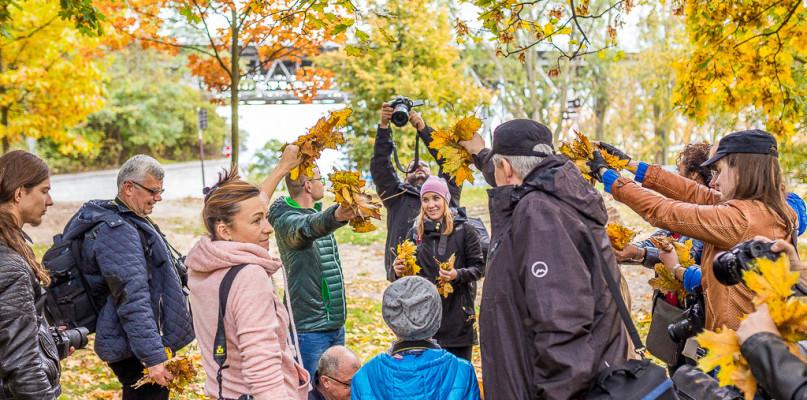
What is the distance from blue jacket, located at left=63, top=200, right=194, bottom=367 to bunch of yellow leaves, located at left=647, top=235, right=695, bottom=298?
2.90 meters

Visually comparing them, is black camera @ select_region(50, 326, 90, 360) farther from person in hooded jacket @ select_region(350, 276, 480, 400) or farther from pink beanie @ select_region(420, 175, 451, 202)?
pink beanie @ select_region(420, 175, 451, 202)

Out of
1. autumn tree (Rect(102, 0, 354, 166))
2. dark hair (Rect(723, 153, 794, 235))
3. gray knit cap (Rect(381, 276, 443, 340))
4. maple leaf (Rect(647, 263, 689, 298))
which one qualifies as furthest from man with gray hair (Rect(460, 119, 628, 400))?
autumn tree (Rect(102, 0, 354, 166))

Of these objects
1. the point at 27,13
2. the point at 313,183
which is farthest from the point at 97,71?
the point at 313,183

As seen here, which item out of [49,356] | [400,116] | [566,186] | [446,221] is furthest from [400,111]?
[49,356]

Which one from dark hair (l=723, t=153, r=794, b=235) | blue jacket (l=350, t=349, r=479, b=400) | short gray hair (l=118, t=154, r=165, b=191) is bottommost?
blue jacket (l=350, t=349, r=479, b=400)

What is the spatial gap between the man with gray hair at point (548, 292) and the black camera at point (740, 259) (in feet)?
1.27

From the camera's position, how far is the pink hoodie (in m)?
2.43

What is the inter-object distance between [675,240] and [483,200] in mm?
17544

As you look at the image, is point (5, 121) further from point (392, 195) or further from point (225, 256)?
point (225, 256)

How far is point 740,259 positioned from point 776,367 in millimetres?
495

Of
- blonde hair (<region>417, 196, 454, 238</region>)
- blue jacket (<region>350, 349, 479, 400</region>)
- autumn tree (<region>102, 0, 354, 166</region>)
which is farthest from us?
autumn tree (<region>102, 0, 354, 166</region>)

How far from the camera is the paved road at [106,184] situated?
25.8 m

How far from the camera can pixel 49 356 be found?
2994mm

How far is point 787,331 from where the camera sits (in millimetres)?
1903
